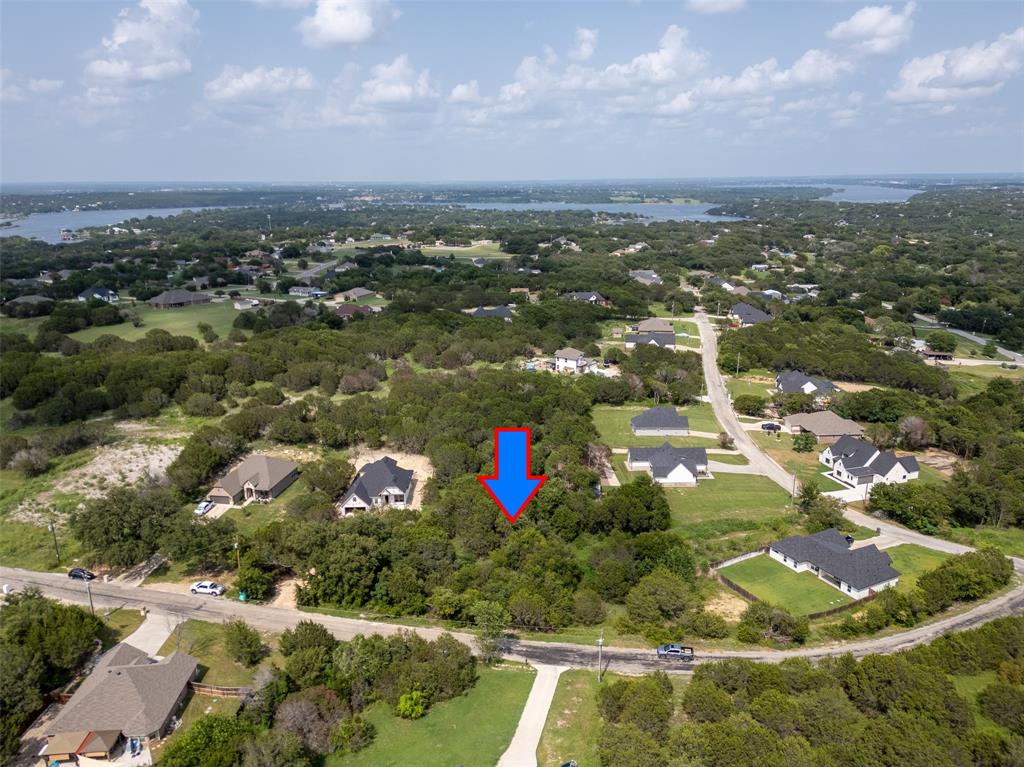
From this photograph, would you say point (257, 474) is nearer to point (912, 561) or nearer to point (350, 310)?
point (912, 561)

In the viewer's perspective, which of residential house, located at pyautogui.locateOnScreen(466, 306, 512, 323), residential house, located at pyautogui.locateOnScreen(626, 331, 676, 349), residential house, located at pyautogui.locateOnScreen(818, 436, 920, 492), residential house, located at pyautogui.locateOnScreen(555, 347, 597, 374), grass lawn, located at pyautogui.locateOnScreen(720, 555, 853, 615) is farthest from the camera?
residential house, located at pyautogui.locateOnScreen(466, 306, 512, 323)

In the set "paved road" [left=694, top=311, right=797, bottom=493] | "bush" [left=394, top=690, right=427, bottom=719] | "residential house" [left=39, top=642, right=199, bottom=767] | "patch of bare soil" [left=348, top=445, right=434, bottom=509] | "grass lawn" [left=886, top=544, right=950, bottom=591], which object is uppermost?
"residential house" [left=39, top=642, right=199, bottom=767]

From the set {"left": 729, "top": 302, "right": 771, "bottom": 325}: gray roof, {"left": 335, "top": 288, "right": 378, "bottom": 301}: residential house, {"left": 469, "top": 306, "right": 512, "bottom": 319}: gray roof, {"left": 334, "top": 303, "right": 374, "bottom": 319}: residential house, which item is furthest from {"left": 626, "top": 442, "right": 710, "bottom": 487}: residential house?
{"left": 335, "top": 288, "right": 378, "bottom": 301}: residential house

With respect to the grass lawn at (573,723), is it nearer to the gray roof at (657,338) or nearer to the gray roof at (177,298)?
the gray roof at (657,338)

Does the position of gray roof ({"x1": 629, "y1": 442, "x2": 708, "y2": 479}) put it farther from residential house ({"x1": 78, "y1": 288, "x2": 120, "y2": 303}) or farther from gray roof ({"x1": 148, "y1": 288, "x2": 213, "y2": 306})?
residential house ({"x1": 78, "y1": 288, "x2": 120, "y2": 303})

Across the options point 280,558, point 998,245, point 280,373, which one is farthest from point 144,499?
point 998,245

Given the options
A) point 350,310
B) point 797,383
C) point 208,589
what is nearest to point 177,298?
point 350,310
